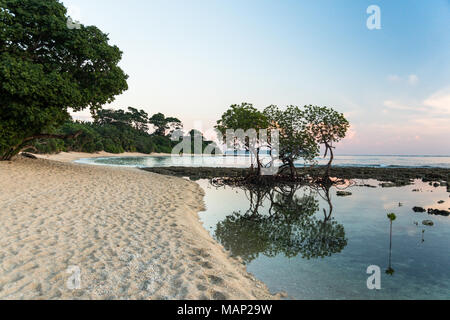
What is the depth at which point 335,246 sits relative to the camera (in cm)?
812

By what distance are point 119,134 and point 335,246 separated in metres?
92.1

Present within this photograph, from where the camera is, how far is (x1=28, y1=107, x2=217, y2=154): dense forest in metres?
69.0

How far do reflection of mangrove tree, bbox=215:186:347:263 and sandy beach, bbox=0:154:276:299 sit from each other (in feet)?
3.98

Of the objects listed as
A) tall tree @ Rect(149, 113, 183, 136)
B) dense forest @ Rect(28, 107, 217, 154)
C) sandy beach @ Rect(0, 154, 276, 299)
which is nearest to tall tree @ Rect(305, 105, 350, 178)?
sandy beach @ Rect(0, 154, 276, 299)

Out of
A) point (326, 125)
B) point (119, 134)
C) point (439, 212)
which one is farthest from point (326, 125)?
point (119, 134)

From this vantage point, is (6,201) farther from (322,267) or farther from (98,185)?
(322,267)

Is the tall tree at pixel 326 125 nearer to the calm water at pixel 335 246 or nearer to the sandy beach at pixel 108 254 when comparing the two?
the calm water at pixel 335 246

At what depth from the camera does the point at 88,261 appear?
536 centimetres

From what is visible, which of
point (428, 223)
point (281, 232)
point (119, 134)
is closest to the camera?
point (281, 232)

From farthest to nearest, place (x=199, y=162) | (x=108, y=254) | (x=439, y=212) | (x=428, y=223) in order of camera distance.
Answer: (x=199, y=162)
(x=439, y=212)
(x=428, y=223)
(x=108, y=254)

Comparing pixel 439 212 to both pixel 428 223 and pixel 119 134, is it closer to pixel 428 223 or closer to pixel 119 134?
pixel 428 223

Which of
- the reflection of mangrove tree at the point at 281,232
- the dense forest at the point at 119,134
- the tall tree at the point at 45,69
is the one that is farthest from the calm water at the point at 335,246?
the dense forest at the point at 119,134

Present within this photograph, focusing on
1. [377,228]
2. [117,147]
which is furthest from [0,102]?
[117,147]
